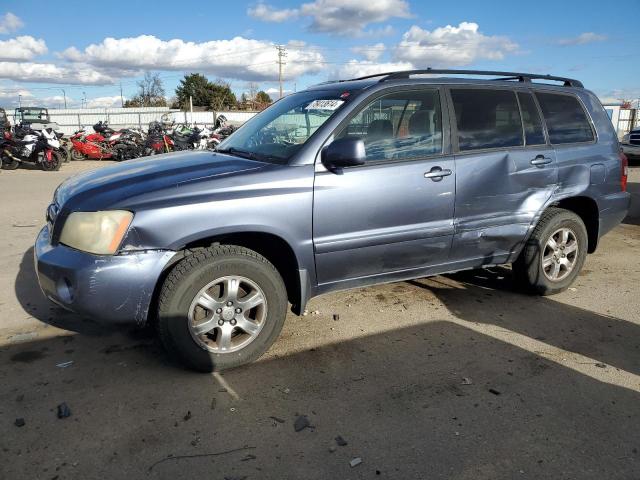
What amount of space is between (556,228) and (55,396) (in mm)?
4049

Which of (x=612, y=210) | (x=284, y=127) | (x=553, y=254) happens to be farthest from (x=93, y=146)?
(x=612, y=210)

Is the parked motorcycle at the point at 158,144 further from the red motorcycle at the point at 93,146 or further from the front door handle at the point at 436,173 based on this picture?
the front door handle at the point at 436,173

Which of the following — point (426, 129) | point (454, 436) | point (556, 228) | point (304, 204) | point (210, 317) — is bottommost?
point (454, 436)

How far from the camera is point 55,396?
9.55 feet

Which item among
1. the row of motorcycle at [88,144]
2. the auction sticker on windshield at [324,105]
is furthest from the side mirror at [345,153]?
the row of motorcycle at [88,144]

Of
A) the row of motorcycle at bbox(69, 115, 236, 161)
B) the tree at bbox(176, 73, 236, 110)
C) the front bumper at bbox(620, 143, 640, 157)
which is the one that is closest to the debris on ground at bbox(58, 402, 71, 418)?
the row of motorcycle at bbox(69, 115, 236, 161)

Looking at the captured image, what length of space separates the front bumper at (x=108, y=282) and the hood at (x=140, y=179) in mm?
314

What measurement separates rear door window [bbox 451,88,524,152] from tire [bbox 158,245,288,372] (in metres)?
1.87

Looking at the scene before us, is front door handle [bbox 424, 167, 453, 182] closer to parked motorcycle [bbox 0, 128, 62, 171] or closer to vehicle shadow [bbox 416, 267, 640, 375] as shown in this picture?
vehicle shadow [bbox 416, 267, 640, 375]

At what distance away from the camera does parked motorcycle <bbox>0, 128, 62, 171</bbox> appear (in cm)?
1470

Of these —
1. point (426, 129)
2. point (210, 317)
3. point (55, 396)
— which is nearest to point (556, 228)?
point (426, 129)

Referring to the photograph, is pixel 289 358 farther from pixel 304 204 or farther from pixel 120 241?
pixel 120 241

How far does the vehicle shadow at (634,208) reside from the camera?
7930mm

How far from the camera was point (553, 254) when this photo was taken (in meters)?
4.51
